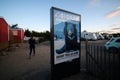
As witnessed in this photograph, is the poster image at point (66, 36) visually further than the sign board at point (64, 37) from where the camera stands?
Yes

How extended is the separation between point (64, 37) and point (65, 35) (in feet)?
0.37

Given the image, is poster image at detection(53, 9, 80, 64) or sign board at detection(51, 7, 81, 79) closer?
sign board at detection(51, 7, 81, 79)

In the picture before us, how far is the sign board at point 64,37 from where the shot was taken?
5.14m

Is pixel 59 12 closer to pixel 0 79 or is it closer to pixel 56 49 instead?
pixel 56 49

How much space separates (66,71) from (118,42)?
9301mm

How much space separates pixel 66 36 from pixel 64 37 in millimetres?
150

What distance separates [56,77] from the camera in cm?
532

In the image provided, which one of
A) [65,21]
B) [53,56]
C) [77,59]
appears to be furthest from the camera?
[77,59]

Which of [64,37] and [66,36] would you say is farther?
[66,36]

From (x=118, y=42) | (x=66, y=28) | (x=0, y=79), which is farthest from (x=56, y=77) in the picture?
(x=118, y=42)

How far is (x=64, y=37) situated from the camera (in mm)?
5660

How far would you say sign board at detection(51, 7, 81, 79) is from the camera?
5.14 m

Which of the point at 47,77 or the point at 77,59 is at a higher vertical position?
the point at 77,59

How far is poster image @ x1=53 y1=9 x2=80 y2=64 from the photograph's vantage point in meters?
5.26
